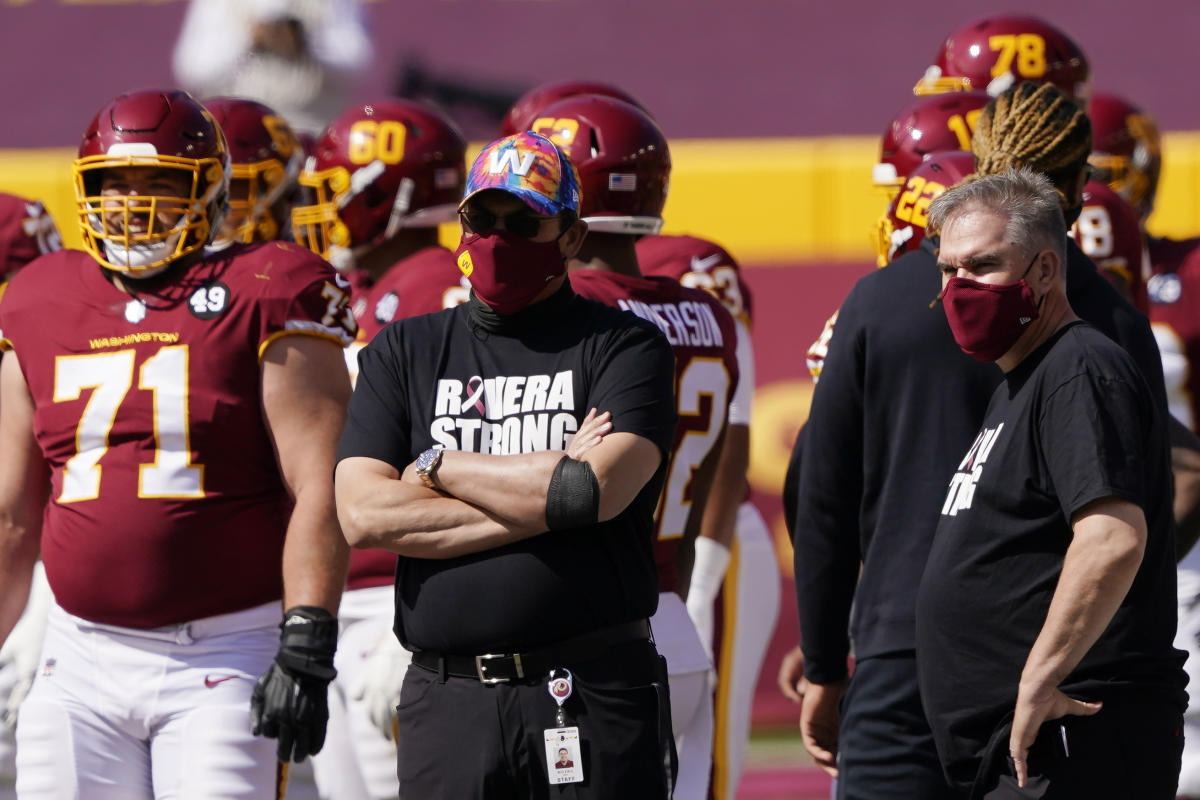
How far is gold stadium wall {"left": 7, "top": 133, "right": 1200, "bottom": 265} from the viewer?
7586 mm

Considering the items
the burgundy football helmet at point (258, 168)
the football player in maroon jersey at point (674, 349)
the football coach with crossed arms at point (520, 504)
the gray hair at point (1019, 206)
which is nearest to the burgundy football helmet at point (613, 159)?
the football player in maroon jersey at point (674, 349)

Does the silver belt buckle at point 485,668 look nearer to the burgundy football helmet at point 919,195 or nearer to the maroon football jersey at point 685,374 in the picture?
the maroon football jersey at point 685,374

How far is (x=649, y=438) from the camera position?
10.8 ft

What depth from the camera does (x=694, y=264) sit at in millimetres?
5203

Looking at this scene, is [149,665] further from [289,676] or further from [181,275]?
[181,275]

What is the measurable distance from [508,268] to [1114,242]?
6.11 feet

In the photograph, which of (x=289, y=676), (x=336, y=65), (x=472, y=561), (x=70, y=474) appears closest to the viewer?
(x=472, y=561)

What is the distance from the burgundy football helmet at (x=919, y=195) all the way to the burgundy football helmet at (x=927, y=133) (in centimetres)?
73

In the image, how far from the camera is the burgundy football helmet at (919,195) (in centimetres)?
400

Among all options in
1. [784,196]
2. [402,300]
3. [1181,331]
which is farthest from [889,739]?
[784,196]

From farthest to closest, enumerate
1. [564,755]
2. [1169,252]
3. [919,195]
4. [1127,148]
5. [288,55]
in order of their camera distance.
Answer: [288,55] < [1127,148] < [1169,252] < [919,195] < [564,755]

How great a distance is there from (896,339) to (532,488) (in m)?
0.72

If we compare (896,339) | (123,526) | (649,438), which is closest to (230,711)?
(123,526)

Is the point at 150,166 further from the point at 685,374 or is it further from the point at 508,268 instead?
the point at 685,374
